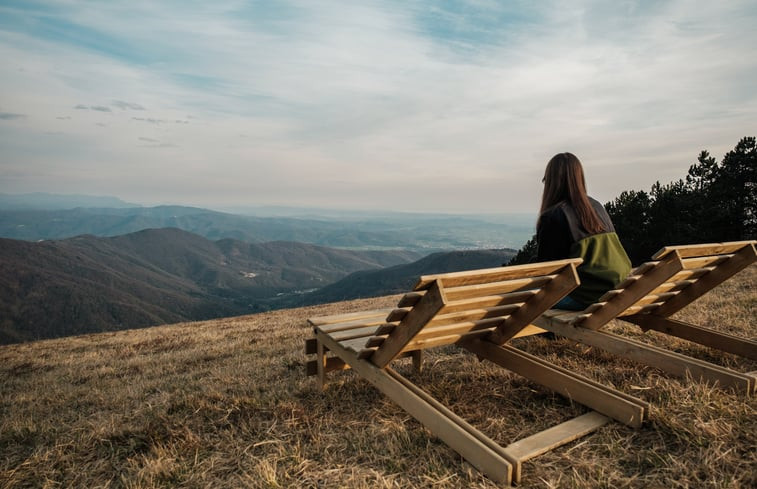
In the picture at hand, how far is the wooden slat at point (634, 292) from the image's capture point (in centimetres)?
357

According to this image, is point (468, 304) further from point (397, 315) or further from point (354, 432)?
point (354, 432)

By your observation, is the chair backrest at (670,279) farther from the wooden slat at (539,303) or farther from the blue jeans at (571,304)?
the wooden slat at (539,303)

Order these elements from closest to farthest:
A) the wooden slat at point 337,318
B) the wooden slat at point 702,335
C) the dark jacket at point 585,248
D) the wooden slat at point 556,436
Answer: the wooden slat at point 556,436
the wooden slat at point 702,335
the dark jacket at point 585,248
the wooden slat at point 337,318

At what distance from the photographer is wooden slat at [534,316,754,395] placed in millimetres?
3373

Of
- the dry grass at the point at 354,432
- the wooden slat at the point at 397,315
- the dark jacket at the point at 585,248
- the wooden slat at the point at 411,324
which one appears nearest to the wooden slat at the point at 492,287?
the wooden slat at the point at 411,324

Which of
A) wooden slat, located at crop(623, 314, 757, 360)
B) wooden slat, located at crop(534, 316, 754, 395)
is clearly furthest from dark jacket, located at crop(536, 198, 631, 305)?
wooden slat, located at crop(623, 314, 757, 360)

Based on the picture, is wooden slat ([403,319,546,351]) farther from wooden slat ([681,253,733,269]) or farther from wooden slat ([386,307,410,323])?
wooden slat ([681,253,733,269])

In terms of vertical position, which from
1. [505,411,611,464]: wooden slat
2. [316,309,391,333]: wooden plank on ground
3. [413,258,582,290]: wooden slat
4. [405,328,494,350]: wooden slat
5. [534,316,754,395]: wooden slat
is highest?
[413,258,582,290]: wooden slat

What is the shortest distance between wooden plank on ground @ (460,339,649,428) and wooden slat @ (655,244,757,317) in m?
2.15

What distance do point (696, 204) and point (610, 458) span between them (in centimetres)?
3271

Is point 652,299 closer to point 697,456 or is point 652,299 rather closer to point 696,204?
point 697,456

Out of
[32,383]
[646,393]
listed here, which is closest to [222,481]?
[646,393]

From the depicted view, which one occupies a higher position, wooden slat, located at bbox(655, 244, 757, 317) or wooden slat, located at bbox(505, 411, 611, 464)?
wooden slat, located at bbox(655, 244, 757, 317)

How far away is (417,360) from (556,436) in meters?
1.89
